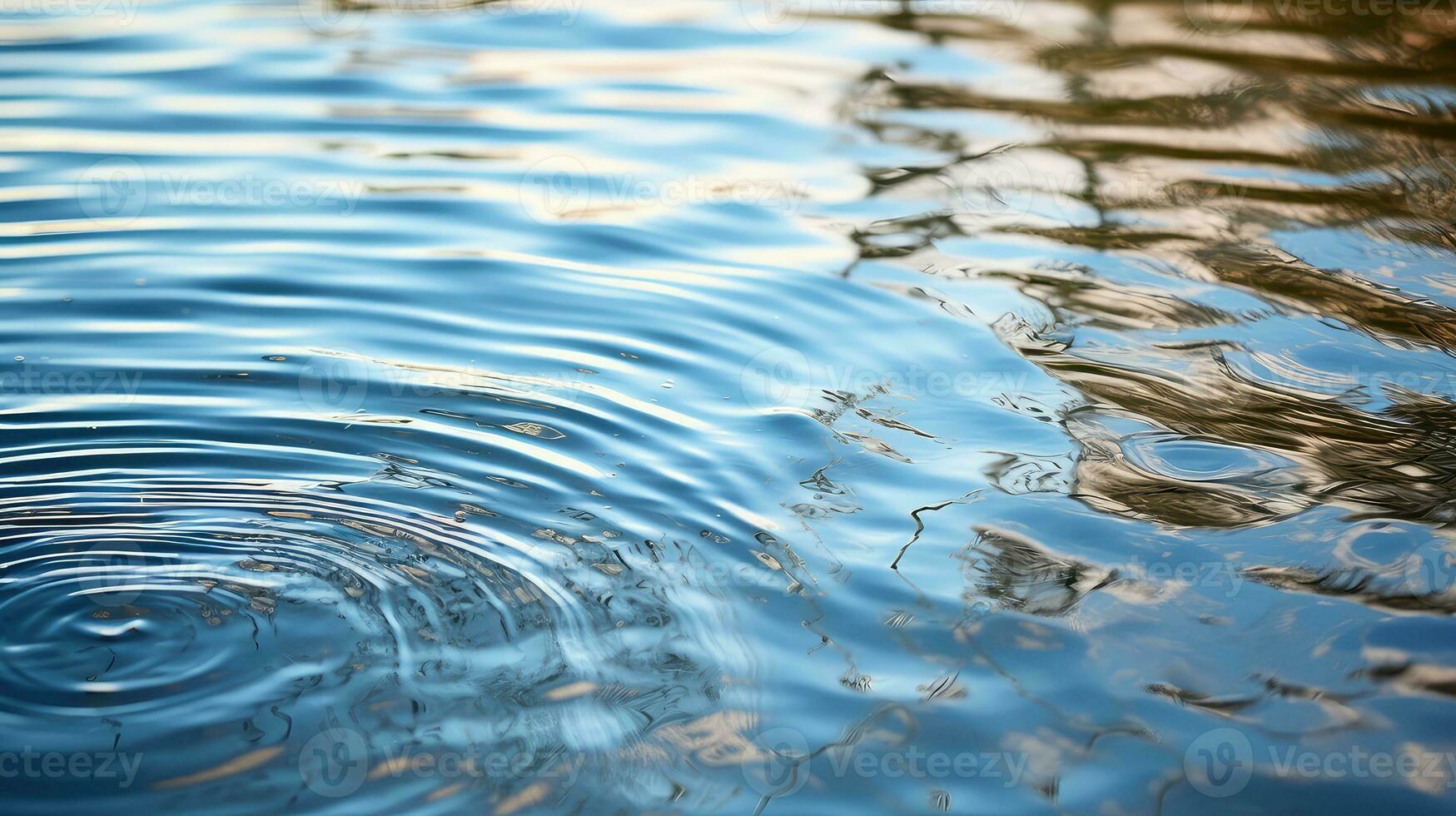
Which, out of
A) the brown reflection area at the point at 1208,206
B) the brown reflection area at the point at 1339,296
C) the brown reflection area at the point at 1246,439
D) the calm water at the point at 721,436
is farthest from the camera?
the brown reflection area at the point at 1339,296

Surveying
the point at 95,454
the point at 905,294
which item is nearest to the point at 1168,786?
the point at 905,294

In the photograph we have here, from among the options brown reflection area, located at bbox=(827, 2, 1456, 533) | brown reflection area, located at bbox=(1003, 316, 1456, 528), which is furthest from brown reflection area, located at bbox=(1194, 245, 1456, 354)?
brown reflection area, located at bbox=(1003, 316, 1456, 528)

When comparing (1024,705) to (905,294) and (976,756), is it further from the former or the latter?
(905,294)

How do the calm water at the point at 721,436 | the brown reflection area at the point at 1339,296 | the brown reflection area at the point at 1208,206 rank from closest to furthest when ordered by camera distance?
1. the calm water at the point at 721,436
2. the brown reflection area at the point at 1208,206
3. the brown reflection area at the point at 1339,296

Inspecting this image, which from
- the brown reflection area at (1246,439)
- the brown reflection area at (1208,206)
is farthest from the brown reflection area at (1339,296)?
the brown reflection area at (1246,439)

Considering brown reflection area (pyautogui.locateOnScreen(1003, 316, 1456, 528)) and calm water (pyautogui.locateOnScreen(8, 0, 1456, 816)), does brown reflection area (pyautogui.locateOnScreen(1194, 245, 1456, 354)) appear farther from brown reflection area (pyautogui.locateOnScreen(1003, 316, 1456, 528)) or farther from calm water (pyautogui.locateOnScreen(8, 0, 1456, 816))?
brown reflection area (pyautogui.locateOnScreen(1003, 316, 1456, 528))

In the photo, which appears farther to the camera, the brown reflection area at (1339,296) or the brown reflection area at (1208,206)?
the brown reflection area at (1339,296)

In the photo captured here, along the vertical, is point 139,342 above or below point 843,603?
above

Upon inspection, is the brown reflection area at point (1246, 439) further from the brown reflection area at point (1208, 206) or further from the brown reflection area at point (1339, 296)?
the brown reflection area at point (1339, 296)
